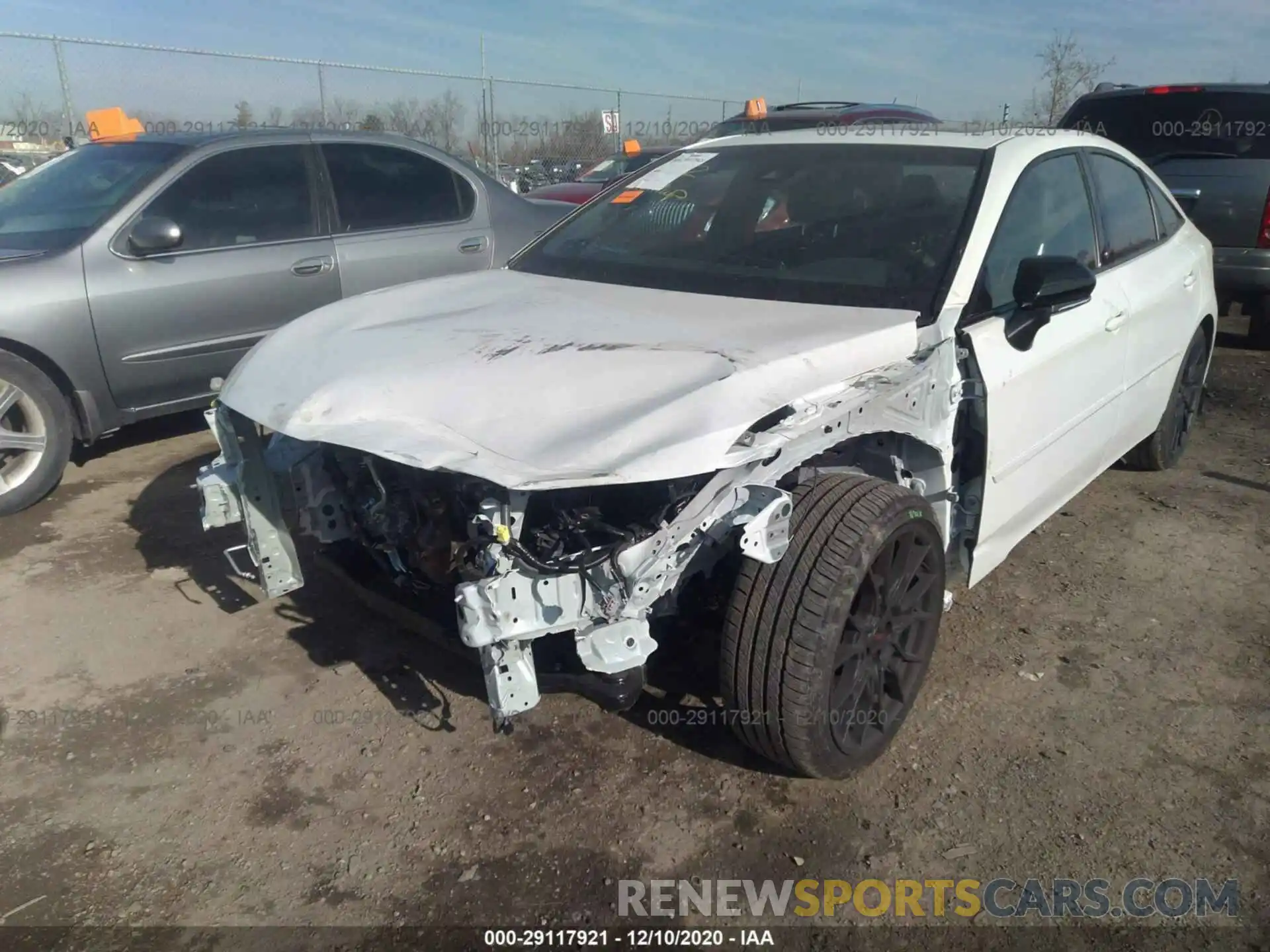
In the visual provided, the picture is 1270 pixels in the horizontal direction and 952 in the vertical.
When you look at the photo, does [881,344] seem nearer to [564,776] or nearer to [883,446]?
[883,446]

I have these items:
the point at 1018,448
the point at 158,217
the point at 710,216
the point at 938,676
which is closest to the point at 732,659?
the point at 938,676

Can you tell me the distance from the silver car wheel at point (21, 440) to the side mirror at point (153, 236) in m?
0.87

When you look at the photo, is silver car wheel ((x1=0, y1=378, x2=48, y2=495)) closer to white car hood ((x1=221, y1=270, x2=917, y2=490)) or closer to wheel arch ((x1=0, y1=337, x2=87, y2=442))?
wheel arch ((x1=0, y1=337, x2=87, y2=442))

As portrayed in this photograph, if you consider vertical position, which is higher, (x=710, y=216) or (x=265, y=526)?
(x=710, y=216)

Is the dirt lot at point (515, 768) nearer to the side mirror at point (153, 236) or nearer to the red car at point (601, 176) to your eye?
the side mirror at point (153, 236)

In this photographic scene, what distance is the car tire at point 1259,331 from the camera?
7.27 meters

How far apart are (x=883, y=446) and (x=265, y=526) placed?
1839 mm

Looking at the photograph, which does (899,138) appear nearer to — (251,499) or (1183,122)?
(251,499)

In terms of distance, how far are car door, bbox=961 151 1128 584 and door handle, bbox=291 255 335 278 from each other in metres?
3.62

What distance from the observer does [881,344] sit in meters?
2.60

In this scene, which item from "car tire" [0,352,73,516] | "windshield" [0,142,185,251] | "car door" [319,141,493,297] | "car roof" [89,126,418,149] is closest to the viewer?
"car tire" [0,352,73,516]

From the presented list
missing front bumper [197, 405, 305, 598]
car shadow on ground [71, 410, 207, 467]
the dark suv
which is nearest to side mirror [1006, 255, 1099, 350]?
missing front bumper [197, 405, 305, 598]

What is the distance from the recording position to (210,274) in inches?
189

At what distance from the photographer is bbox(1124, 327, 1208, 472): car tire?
4551 mm
